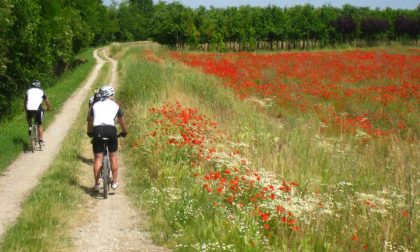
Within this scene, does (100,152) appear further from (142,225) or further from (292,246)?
(292,246)

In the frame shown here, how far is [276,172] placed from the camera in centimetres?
838

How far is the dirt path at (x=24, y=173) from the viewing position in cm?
812

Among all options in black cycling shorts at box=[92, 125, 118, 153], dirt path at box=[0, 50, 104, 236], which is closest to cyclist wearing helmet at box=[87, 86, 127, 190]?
black cycling shorts at box=[92, 125, 118, 153]

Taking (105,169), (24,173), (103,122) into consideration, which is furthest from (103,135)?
(24,173)

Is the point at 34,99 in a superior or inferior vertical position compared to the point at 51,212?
superior

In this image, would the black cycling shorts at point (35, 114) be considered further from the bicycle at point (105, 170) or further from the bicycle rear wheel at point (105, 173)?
the bicycle rear wheel at point (105, 173)

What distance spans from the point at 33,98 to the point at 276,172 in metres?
7.76

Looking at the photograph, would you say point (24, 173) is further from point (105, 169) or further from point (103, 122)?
point (103, 122)

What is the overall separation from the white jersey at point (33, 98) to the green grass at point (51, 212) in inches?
84.9

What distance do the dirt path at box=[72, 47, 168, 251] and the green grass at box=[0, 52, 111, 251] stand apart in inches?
7.3

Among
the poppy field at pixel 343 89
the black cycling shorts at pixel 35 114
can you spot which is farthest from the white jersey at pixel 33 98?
the poppy field at pixel 343 89

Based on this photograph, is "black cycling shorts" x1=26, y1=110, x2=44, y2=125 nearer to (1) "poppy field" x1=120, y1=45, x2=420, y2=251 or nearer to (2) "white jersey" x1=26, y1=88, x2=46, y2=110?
(2) "white jersey" x1=26, y1=88, x2=46, y2=110

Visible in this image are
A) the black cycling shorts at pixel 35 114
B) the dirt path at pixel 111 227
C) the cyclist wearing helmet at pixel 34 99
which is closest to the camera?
the dirt path at pixel 111 227

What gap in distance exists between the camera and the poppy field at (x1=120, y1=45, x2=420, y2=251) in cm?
579
